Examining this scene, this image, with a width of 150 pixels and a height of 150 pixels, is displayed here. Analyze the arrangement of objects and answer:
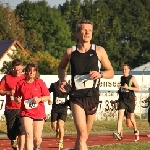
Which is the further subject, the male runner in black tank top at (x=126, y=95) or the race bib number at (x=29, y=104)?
the male runner in black tank top at (x=126, y=95)

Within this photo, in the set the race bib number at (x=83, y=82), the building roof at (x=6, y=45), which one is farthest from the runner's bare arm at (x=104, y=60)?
the building roof at (x=6, y=45)

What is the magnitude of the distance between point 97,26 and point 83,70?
312ft

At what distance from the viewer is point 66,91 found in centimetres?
1203

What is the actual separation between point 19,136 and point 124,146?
12.0 feet

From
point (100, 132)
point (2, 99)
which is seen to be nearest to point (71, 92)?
point (100, 132)

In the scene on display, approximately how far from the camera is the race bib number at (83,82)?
1189 cm

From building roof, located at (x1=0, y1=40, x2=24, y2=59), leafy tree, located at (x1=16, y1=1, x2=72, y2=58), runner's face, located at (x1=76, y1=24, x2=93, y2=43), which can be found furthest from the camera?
leafy tree, located at (x1=16, y1=1, x2=72, y2=58)

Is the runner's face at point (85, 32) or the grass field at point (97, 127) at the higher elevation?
the runner's face at point (85, 32)

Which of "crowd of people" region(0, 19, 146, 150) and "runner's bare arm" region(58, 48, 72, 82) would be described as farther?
"runner's bare arm" region(58, 48, 72, 82)

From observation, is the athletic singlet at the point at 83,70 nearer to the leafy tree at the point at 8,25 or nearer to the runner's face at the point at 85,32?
the runner's face at the point at 85,32

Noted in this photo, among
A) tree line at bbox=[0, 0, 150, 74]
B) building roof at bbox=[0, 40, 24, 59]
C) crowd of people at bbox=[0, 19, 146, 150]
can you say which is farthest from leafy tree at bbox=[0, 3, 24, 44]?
crowd of people at bbox=[0, 19, 146, 150]

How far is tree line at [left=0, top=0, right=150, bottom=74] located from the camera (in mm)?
97750

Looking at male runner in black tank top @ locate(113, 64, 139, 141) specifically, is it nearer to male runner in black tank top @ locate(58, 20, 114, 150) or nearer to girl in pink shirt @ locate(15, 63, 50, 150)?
girl in pink shirt @ locate(15, 63, 50, 150)

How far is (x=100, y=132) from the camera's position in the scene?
2906 centimetres
